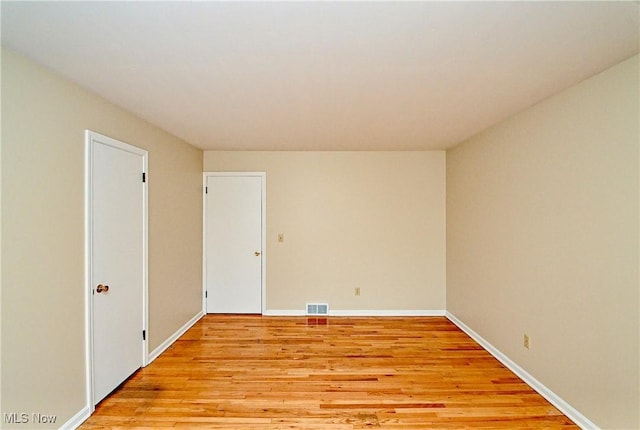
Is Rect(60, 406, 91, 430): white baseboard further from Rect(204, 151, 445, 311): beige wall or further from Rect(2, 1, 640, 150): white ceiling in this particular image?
Rect(204, 151, 445, 311): beige wall

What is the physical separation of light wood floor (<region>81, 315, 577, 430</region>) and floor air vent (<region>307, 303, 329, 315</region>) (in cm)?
66

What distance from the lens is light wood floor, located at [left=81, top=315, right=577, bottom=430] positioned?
7.52ft

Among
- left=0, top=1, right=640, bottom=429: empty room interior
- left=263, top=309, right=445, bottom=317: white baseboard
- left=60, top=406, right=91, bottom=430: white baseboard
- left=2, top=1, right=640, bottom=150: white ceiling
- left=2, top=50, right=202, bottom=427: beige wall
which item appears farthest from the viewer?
left=263, top=309, right=445, bottom=317: white baseboard

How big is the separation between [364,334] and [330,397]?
4.75 feet

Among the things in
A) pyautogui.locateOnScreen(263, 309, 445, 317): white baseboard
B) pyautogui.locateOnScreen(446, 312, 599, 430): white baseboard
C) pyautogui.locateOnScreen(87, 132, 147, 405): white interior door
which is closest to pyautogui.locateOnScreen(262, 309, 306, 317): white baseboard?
pyautogui.locateOnScreen(263, 309, 445, 317): white baseboard

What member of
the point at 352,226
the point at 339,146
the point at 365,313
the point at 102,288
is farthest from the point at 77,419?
the point at 339,146

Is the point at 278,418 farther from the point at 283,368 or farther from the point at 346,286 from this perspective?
the point at 346,286

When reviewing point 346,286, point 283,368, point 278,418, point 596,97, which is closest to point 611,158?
point 596,97

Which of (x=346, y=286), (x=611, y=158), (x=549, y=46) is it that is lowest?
(x=346, y=286)

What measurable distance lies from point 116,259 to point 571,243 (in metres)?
3.58

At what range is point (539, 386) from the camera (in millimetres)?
2615

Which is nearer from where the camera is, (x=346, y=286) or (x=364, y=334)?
(x=364, y=334)

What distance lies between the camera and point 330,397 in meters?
2.57

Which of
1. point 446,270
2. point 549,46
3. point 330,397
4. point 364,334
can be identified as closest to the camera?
point 549,46
